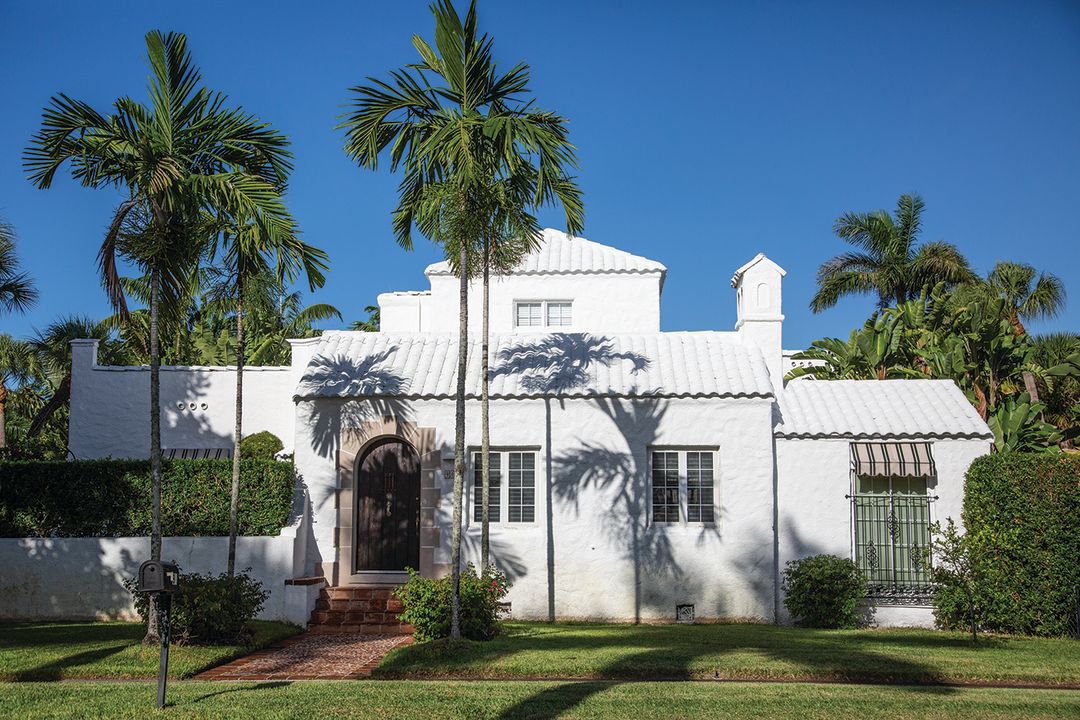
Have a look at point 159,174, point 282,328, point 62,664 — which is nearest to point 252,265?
point 159,174

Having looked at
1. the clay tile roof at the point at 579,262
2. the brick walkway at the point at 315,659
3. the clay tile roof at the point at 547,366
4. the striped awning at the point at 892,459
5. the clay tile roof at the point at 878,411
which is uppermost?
the clay tile roof at the point at 579,262

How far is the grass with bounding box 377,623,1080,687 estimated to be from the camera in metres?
10.9

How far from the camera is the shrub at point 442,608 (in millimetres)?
13031

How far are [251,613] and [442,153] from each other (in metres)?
6.95

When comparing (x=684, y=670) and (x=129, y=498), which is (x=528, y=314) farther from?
(x=684, y=670)

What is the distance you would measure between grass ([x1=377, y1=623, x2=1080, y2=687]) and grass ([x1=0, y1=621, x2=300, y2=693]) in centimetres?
249

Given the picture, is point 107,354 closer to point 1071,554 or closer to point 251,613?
point 251,613

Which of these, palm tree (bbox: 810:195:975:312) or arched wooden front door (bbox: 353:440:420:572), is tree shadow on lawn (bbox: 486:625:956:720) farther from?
palm tree (bbox: 810:195:975:312)

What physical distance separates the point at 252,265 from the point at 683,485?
8.33m

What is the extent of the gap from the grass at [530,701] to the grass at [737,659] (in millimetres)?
566

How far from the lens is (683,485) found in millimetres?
17016

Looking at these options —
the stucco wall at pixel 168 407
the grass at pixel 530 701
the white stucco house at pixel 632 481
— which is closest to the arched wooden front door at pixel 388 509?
the white stucco house at pixel 632 481

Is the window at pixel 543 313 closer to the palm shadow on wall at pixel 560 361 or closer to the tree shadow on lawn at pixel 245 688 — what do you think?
the palm shadow on wall at pixel 560 361

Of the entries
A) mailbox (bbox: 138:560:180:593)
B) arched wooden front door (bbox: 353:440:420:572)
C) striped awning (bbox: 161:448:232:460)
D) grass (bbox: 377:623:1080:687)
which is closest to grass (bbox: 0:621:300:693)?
mailbox (bbox: 138:560:180:593)
